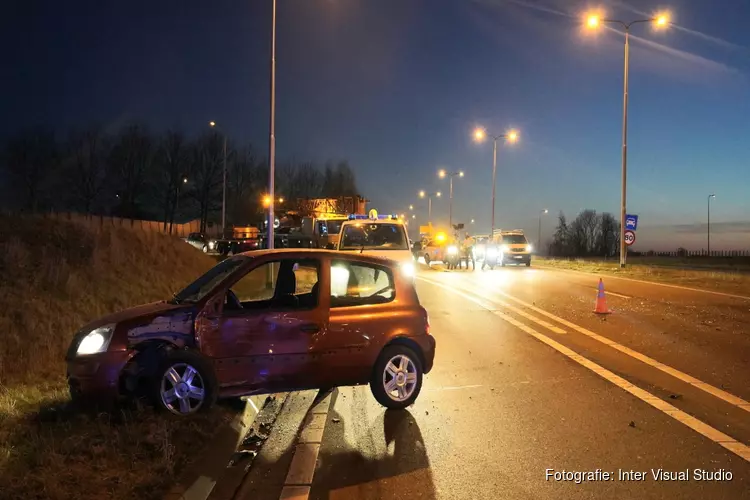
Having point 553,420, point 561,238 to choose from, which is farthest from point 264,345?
point 561,238

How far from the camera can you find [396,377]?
6.70m

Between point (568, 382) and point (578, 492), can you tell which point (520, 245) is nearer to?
point (568, 382)

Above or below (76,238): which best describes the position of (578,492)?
below

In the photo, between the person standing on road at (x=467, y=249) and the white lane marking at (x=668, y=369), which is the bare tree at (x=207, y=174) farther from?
the white lane marking at (x=668, y=369)

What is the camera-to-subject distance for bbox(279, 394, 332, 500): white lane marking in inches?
180

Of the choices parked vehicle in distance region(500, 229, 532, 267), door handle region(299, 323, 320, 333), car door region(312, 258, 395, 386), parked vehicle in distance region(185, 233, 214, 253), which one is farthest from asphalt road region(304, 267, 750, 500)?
parked vehicle in distance region(185, 233, 214, 253)

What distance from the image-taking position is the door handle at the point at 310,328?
626 cm

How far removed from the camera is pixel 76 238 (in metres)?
14.8

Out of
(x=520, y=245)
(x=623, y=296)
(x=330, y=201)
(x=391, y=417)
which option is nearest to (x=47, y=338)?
(x=391, y=417)

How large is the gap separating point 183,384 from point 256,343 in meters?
0.77

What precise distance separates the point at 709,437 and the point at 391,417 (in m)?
3.01

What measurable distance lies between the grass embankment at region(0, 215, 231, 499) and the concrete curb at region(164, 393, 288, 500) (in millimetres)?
90

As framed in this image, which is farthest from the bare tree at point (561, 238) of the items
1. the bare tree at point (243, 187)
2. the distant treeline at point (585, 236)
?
the bare tree at point (243, 187)

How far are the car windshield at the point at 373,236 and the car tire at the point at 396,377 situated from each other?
28.0ft
